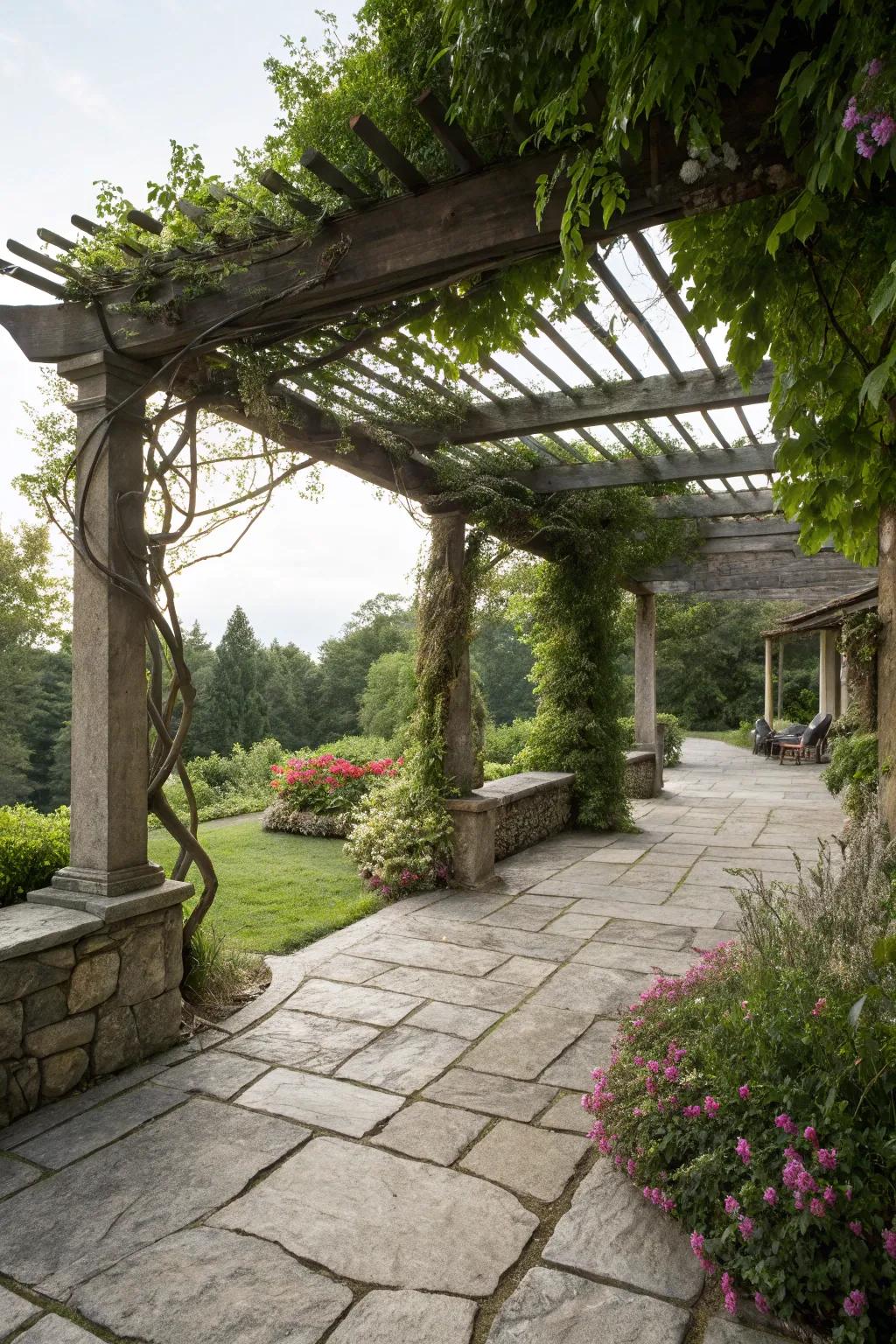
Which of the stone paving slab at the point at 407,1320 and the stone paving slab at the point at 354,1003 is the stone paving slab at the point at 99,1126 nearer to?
the stone paving slab at the point at 354,1003

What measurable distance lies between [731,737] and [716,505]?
50.7 ft

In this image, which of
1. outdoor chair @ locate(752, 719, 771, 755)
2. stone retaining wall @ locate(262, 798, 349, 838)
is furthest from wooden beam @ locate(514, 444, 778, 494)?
outdoor chair @ locate(752, 719, 771, 755)

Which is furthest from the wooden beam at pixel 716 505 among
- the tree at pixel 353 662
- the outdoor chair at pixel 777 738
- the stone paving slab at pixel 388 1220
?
the tree at pixel 353 662

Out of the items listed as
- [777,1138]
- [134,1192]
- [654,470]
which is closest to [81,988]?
[134,1192]

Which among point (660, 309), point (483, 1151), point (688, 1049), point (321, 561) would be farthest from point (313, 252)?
point (321, 561)

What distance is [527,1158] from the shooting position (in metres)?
2.21

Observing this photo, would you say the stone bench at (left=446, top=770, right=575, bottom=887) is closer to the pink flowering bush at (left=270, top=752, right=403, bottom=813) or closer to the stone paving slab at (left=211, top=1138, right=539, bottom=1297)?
the pink flowering bush at (left=270, top=752, right=403, bottom=813)

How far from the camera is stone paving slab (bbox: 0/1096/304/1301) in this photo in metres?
1.83

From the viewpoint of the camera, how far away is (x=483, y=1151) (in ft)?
7.36

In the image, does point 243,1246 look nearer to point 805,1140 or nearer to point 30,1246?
point 30,1246

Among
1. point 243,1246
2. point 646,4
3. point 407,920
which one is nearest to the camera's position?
point 646,4

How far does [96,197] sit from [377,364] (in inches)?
53.1

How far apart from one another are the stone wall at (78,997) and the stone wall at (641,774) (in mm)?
7322

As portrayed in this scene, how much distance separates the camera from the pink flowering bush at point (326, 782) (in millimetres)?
7278
